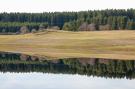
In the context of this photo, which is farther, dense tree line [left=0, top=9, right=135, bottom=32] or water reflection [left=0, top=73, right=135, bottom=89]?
dense tree line [left=0, top=9, right=135, bottom=32]

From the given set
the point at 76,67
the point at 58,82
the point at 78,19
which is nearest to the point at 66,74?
the point at 76,67

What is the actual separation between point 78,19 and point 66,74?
385 feet

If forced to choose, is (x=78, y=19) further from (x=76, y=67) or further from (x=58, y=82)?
(x=58, y=82)

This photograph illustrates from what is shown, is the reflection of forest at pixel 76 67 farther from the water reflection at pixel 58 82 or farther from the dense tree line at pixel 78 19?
the dense tree line at pixel 78 19

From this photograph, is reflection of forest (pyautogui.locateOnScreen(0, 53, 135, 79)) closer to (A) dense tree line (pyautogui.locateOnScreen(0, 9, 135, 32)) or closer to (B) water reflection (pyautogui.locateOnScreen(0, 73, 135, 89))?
(B) water reflection (pyautogui.locateOnScreen(0, 73, 135, 89))

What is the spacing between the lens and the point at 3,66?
206ft

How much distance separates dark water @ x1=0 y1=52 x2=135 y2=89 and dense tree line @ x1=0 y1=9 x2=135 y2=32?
282 feet

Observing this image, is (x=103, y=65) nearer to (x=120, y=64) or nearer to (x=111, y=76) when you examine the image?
(x=120, y=64)

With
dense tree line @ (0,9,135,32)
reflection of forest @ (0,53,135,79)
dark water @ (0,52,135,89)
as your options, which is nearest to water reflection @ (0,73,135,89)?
dark water @ (0,52,135,89)

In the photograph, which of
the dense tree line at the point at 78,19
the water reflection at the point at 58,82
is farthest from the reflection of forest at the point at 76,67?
the dense tree line at the point at 78,19

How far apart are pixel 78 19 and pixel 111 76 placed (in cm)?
12065

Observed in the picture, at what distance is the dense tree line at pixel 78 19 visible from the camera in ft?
501

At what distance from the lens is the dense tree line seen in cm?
15262

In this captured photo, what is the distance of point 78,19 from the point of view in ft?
556
